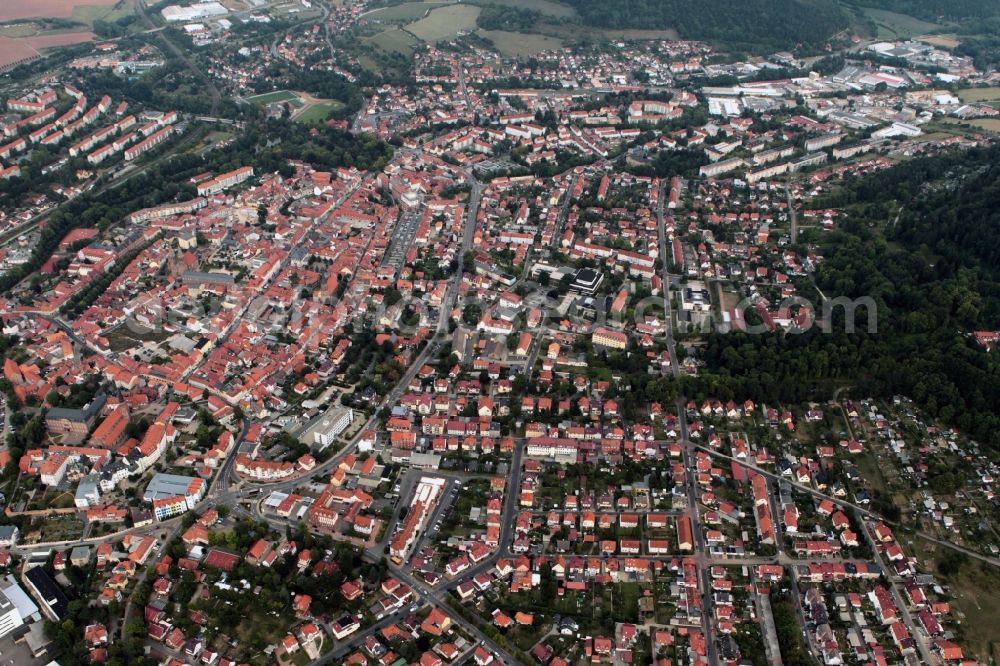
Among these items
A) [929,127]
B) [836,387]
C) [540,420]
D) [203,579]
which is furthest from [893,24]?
[203,579]

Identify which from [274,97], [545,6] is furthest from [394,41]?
[545,6]

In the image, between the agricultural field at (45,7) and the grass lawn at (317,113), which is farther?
the agricultural field at (45,7)

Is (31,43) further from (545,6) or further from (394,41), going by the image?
(545,6)

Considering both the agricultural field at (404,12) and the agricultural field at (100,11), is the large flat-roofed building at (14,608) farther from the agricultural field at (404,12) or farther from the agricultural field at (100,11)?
the agricultural field at (100,11)

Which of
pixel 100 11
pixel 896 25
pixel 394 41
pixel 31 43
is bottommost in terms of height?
pixel 31 43

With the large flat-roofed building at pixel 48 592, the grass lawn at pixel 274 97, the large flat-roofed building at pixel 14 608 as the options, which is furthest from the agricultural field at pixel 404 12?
the large flat-roofed building at pixel 14 608

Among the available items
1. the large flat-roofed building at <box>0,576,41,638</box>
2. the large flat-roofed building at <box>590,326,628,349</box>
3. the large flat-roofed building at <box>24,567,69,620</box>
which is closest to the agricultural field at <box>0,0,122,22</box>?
the large flat-roofed building at <box>590,326,628,349</box>
